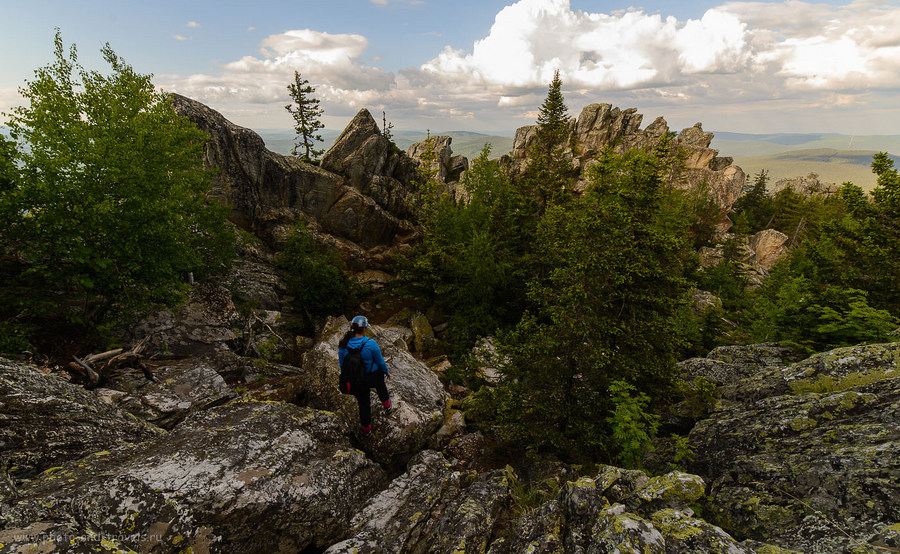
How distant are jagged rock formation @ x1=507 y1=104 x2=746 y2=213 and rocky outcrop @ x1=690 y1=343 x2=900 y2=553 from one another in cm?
5722

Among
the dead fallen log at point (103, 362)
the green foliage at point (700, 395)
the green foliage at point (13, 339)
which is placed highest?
the green foliage at point (13, 339)

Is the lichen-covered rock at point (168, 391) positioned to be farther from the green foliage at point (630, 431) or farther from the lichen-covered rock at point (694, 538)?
the lichen-covered rock at point (694, 538)

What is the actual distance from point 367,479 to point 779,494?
9.18m

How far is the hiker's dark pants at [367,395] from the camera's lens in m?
10.1

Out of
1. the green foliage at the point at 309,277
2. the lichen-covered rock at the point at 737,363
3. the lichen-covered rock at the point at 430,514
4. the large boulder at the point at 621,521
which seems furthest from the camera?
the green foliage at the point at 309,277

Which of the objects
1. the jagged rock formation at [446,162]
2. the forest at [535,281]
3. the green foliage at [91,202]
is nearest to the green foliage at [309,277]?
the forest at [535,281]

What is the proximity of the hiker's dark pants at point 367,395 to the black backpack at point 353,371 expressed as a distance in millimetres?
250

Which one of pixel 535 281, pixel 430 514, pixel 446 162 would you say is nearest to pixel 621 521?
pixel 430 514

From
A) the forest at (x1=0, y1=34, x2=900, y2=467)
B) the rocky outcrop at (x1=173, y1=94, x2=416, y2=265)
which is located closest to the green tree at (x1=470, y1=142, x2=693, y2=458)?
the forest at (x1=0, y1=34, x2=900, y2=467)

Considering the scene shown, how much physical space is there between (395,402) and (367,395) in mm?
2138

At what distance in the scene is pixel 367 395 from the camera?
1035 centimetres

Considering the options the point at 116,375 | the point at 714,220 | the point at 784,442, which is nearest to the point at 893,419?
the point at 784,442

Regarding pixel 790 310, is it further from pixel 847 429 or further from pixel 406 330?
pixel 406 330

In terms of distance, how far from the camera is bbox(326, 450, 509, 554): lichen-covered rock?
7.71 metres
